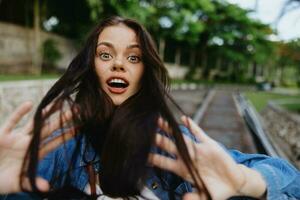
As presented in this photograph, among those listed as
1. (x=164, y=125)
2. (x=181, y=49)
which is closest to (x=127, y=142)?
(x=164, y=125)

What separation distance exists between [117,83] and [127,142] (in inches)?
17.6

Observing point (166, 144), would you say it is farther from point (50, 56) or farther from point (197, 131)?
point (50, 56)

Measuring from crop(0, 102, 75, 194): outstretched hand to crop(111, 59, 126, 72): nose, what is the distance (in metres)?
0.55

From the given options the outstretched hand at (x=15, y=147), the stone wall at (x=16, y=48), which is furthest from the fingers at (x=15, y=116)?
the stone wall at (x=16, y=48)

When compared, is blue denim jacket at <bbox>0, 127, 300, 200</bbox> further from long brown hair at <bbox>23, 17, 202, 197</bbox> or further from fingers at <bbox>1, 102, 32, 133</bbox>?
fingers at <bbox>1, 102, 32, 133</bbox>

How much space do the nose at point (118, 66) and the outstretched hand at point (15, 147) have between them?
55 centimetres

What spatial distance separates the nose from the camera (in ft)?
5.60

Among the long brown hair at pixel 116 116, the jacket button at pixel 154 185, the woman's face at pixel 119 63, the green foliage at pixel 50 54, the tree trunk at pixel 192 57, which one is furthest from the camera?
the tree trunk at pixel 192 57

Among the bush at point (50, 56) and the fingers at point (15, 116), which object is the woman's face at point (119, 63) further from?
the bush at point (50, 56)

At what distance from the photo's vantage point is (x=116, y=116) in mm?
1478

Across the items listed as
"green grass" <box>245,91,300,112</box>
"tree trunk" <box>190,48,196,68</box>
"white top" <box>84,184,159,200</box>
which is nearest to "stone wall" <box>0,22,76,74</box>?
"green grass" <box>245,91,300,112</box>

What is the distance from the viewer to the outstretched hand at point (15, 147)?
46.0 inches

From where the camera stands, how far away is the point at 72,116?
132 centimetres

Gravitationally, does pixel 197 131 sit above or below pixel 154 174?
above
